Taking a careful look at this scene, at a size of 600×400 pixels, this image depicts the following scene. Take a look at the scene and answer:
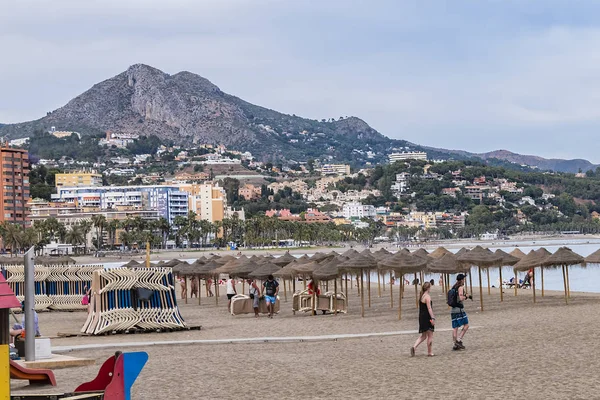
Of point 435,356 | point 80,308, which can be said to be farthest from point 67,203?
point 435,356

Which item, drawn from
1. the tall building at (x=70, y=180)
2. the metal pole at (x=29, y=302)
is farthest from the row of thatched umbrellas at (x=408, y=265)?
the tall building at (x=70, y=180)

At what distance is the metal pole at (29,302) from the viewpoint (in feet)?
44.2

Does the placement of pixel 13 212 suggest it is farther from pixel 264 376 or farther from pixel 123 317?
pixel 264 376

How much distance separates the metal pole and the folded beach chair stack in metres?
7.49

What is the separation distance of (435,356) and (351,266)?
398 inches

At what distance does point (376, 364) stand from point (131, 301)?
9133mm

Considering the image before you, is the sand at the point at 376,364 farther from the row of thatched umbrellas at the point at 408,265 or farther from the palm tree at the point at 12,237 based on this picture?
the palm tree at the point at 12,237

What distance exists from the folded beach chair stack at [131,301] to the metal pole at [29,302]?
7486 mm

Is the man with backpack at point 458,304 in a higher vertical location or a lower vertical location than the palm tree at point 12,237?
lower

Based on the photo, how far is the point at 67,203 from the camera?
528 feet

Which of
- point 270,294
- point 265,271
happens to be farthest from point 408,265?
point 265,271

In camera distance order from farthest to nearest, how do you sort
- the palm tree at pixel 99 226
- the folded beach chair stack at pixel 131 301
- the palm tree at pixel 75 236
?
the palm tree at pixel 99 226 < the palm tree at pixel 75 236 < the folded beach chair stack at pixel 131 301

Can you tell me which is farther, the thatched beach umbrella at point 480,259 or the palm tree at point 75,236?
the palm tree at point 75,236

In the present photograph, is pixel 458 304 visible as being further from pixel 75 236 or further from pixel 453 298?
pixel 75 236
